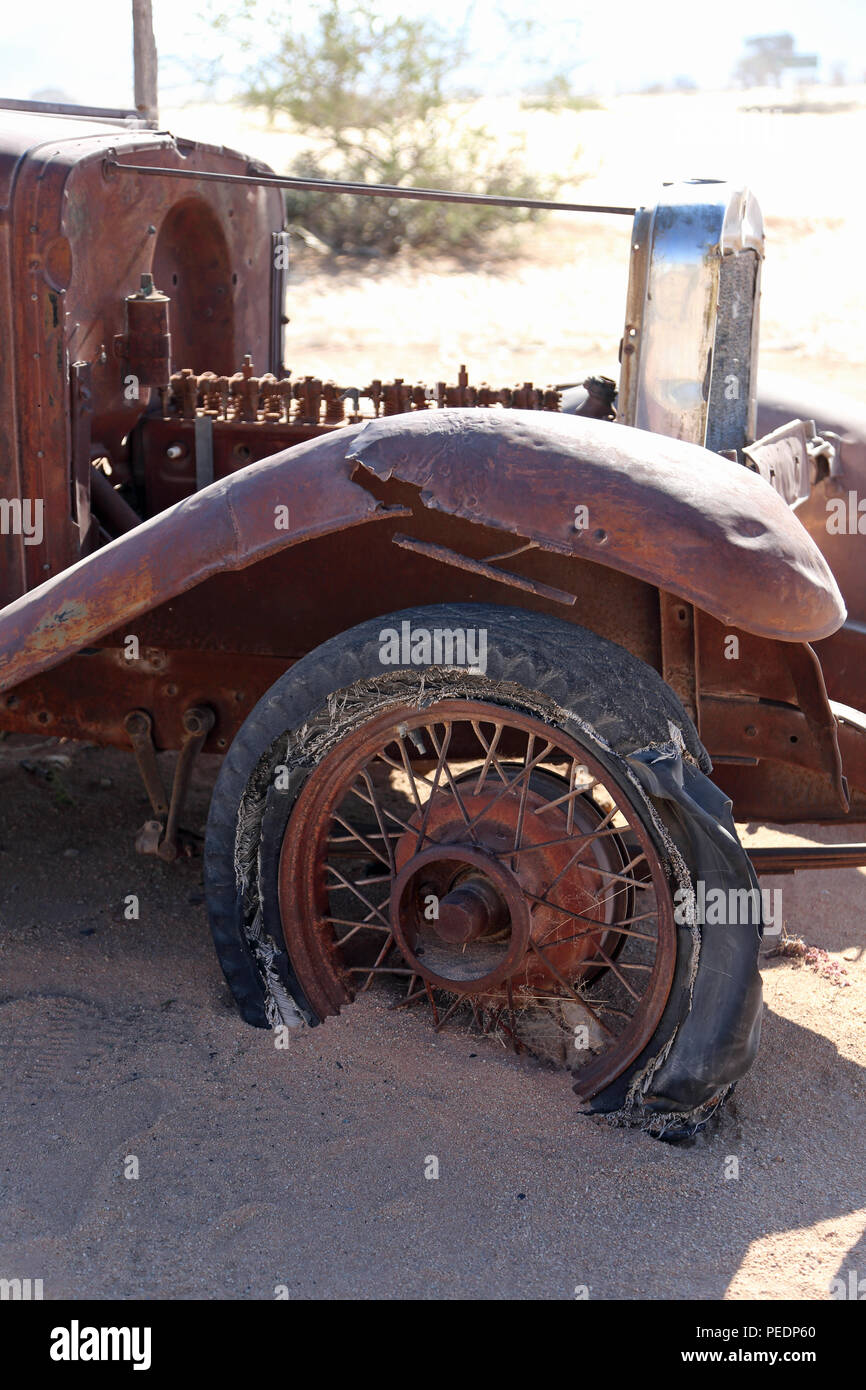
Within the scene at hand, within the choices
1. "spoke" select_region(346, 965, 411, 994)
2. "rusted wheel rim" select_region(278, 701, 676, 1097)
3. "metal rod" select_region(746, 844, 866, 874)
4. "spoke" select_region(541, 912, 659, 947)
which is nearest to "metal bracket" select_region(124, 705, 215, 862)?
"rusted wheel rim" select_region(278, 701, 676, 1097)

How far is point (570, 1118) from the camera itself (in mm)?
2365

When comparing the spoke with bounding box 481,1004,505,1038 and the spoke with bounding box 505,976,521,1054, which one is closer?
the spoke with bounding box 505,976,521,1054

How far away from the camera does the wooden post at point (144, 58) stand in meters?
3.71

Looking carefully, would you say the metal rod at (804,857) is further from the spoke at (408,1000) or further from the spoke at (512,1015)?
the spoke at (408,1000)

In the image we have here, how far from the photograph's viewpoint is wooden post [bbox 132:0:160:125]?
371 cm

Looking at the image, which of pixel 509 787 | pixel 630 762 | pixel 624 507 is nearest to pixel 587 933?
pixel 509 787

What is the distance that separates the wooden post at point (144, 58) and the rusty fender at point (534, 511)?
195 centimetres

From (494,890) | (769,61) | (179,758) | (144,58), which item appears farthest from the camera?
(769,61)

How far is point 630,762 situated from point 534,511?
46 cm

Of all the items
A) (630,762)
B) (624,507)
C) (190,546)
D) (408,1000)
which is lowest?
(408,1000)

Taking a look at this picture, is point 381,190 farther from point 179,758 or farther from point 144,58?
point 179,758

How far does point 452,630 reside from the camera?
2320mm

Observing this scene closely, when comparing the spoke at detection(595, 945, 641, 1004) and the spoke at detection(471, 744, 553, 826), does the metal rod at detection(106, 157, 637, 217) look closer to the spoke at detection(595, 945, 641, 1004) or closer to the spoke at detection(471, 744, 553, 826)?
the spoke at detection(471, 744, 553, 826)

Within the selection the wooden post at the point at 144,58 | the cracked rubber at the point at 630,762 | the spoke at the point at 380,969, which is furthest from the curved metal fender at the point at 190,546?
the wooden post at the point at 144,58
